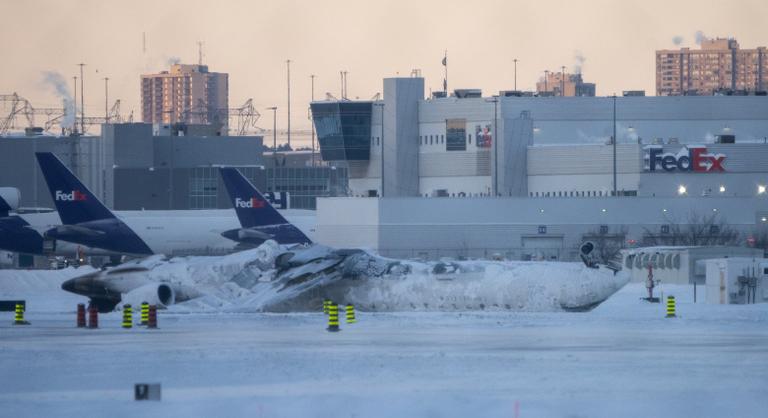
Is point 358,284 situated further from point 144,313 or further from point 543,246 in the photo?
point 543,246

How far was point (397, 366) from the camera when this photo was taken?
40562mm

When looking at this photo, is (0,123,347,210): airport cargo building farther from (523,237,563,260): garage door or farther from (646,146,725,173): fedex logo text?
(646,146,725,173): fedex logo text

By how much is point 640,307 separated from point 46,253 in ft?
179

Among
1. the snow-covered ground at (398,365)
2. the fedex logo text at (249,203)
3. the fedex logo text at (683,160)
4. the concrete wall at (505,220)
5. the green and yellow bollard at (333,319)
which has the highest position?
the fedex logo text at (683,160)

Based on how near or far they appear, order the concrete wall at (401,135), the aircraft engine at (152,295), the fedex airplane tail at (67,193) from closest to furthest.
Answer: the aircraft engine at (152,295)
the fedex airplane tail at (67,193)
the concrete wall at (401,135)

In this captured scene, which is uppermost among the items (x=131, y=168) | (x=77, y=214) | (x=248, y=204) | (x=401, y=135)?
(x=401, y=135)

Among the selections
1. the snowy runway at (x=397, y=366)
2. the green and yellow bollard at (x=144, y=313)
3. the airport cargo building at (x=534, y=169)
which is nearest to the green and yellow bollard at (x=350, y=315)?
the snowy runway at (x=397, y=366)

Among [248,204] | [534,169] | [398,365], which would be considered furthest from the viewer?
[534,169]

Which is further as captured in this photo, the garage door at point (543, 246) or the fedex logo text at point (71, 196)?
the garage door at point (543, 246)

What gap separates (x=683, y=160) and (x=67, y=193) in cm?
5198

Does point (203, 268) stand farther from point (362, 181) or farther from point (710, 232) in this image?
point (362, 181)

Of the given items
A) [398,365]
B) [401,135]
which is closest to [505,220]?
[401,135]

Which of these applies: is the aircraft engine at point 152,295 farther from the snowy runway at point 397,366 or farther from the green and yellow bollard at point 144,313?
the green and yellow bollard at point 144,313

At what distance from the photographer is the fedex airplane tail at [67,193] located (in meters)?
99.8
